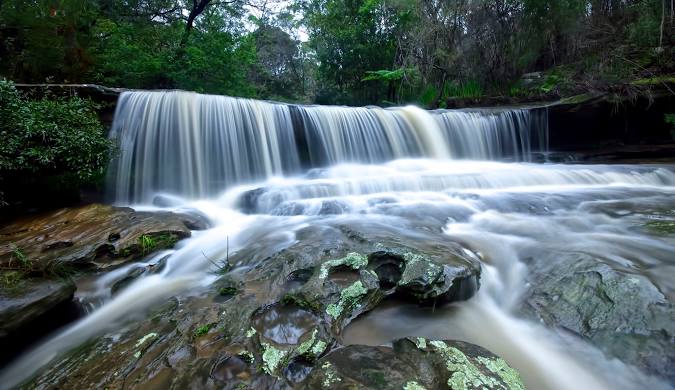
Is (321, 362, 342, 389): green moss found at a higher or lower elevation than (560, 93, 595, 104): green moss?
lower

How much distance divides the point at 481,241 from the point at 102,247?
13.3 feet

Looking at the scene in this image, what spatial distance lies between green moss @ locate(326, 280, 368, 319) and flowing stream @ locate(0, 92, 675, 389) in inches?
5.0

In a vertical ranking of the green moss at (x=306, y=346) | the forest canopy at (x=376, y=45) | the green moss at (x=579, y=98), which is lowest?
the green moss at (x=306, y=346)

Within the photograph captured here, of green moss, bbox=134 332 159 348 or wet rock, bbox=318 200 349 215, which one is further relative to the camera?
wet rock, bbox=318 200 349 215

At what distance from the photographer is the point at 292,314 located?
215 centimetres

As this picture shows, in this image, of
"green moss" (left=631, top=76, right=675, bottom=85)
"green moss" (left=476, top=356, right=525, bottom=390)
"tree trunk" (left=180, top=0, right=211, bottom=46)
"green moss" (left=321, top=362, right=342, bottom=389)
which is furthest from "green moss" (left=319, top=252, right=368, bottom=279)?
"tree trunk" (left=180, top=0, right=211, bottom=46)

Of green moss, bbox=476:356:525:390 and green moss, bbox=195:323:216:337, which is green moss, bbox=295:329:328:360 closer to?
green moss, bbox=195:323:216:337

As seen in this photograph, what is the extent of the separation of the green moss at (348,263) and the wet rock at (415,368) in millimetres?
791

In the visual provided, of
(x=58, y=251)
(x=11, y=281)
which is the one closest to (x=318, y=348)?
(x=11, y=281)

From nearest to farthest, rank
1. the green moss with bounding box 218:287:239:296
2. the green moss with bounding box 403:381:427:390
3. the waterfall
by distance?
the green moss with bounding box 403:381:427:390, the green moss with bounding box 218:287:239:296, the waterfall

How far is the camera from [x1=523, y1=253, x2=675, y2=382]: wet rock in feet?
6.06

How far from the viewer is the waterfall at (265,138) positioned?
21.6 feet

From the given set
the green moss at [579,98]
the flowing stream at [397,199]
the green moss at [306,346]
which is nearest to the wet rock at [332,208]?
the flowing stream at [397,199]

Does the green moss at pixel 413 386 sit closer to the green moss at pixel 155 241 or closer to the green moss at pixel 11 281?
the green moss at pixel 11 281
